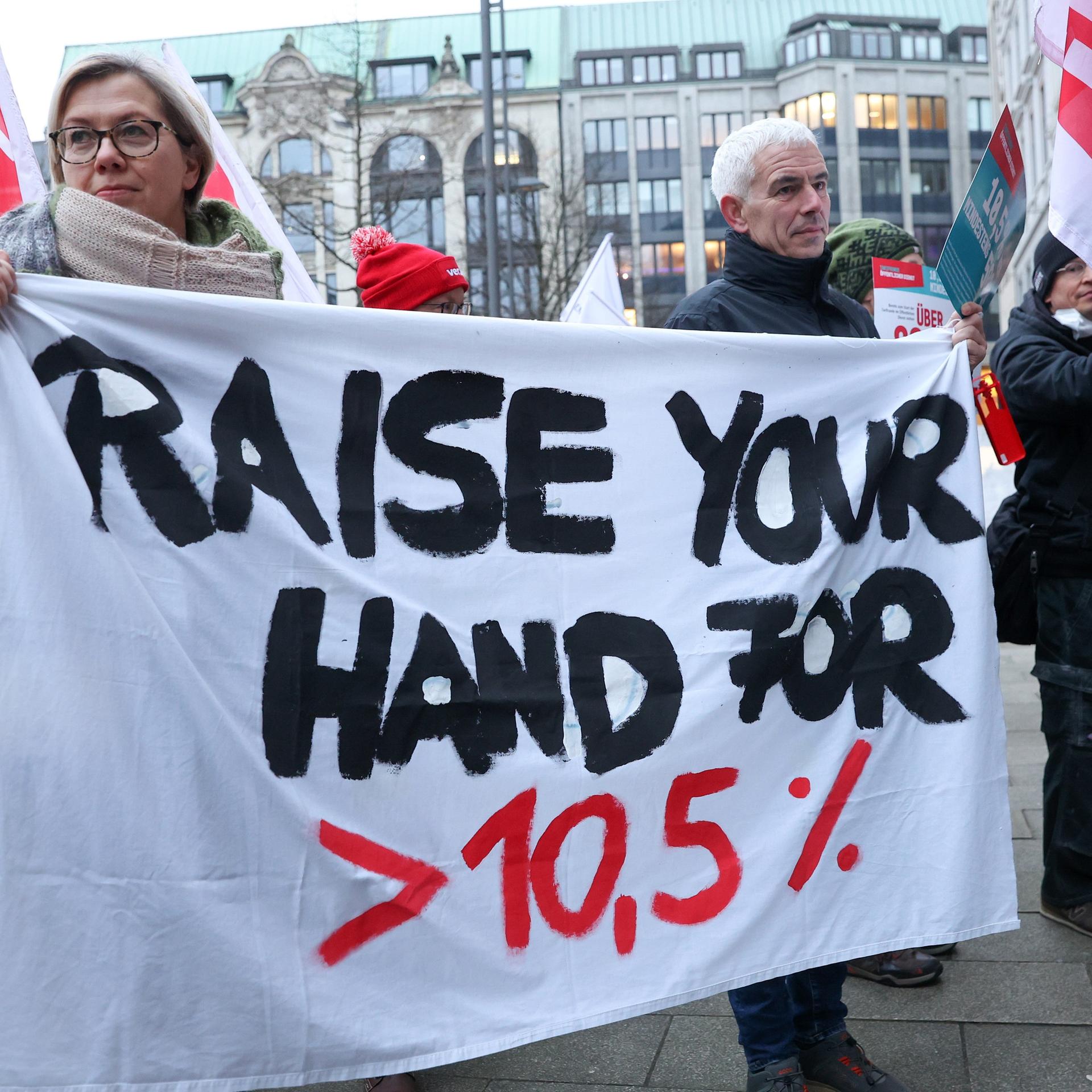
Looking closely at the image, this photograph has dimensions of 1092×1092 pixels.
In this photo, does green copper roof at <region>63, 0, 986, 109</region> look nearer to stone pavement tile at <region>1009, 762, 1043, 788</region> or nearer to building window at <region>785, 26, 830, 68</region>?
building window at <region>785, 26, 830, 68</region>

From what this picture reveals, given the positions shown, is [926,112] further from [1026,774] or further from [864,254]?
[864,254]

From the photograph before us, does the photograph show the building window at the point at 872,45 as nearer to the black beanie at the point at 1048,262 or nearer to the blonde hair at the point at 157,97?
the black beanie at the point at 1048,262

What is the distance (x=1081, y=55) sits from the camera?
2.59 m

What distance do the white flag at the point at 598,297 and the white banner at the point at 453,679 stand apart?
4.43m

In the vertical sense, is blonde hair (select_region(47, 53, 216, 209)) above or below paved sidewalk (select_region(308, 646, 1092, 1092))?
above

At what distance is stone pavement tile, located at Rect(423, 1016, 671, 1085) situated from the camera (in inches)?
99.1

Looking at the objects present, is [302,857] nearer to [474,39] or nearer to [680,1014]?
[680,1014]

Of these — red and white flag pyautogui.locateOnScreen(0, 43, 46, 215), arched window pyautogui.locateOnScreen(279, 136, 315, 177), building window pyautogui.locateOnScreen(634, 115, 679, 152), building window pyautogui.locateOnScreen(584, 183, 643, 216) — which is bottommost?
red and white flag pyautogui.locateOnScreen(0, 43, 46, 215)

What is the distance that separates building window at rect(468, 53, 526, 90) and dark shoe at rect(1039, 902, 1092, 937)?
4317 centimetres

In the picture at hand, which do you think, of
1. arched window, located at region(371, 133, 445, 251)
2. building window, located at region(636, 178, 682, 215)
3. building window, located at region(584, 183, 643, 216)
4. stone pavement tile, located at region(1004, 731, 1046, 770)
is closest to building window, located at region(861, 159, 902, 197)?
building window, located at region(636, 178, 682, 215)

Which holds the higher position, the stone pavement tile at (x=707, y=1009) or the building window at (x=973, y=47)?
the building window at (x=973, y=47)

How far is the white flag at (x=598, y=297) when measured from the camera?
22.6 feet

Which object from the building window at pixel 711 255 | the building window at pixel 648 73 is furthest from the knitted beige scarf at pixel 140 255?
the building window at pixel 648 73

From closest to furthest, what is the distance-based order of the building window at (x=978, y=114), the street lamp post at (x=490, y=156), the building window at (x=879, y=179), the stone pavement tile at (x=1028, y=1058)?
the stone pavement tile at (x=1028, y=1058), the street lamp post at (x=490, y=156), the building window at (x=879, y=179), the building window at (x=978, y=114)
